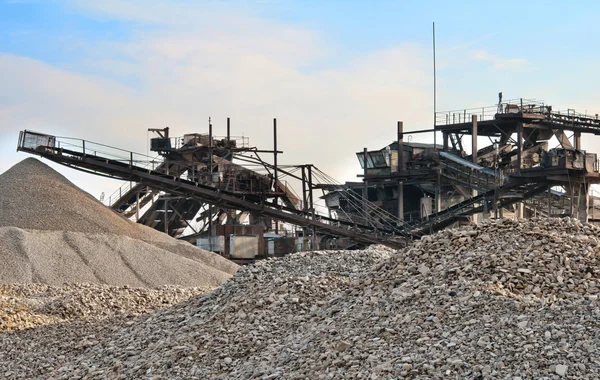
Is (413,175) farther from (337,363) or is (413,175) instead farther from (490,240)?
(337,363)

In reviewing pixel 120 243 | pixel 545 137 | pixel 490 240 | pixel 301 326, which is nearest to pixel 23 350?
pixel 301 326

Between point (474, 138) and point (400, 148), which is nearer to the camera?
point (474, 138)

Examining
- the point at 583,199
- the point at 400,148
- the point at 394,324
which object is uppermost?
the point at 400,148

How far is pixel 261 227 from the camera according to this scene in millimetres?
34281

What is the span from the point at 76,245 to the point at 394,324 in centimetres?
1648

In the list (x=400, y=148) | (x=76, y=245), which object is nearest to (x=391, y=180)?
(x=400, y=148)

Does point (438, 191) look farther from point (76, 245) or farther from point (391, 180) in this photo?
point (76, 245)

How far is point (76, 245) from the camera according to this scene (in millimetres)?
25375

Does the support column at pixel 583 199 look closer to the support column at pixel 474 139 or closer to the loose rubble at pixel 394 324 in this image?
the support column at pixel 474 139

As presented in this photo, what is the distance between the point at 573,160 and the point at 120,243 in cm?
1798

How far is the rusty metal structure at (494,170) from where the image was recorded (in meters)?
34.6

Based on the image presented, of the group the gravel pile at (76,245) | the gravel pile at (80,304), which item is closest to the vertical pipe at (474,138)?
the gravel pile at (76,245)

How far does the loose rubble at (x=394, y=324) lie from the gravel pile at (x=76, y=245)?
809 cm

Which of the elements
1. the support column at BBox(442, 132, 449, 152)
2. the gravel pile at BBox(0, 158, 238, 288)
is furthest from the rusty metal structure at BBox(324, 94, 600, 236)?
the gravel pile at BBox(0, 158, 238, 288)
